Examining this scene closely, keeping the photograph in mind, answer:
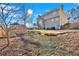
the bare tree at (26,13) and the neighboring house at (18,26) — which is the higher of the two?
the bare tree at (26,13)

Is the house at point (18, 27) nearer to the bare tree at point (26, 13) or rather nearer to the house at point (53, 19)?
the bare tree at point (26, 13)

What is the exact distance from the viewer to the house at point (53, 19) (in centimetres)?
128

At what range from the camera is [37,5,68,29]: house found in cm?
128

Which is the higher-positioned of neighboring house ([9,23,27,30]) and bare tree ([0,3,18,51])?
bare tree ([0,3,18,51])

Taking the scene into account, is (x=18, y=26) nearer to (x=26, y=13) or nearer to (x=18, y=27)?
(x=18, y=27)

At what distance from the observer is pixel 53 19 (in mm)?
1291

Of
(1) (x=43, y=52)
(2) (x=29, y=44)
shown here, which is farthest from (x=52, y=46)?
(2) (x=29, y=44)

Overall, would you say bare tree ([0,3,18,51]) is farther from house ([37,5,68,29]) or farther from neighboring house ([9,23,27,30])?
house ([37,5,68,29])

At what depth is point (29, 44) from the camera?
128 cm

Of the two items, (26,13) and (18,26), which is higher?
(26,13)

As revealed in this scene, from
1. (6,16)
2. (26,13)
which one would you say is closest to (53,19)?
(26,13)

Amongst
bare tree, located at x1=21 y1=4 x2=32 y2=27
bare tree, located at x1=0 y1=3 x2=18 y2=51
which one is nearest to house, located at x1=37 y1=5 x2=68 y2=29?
Result: bare tree, located at x1=21 y1=4 x2=32 y2=27

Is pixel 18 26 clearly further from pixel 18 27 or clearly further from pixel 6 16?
pixel 6 16

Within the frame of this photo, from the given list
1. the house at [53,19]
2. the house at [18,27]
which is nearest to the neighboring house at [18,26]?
the house at [18,27]
